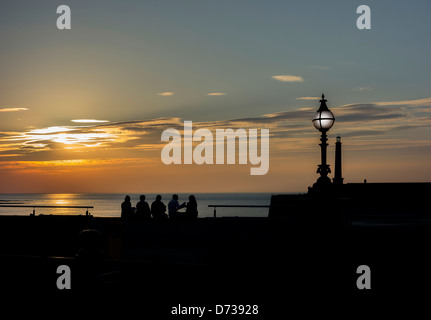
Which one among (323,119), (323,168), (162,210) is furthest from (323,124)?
(162,210)

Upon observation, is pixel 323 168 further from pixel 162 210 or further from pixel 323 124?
pixel 162 210

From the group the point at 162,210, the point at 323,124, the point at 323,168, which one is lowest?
the point at 162,210

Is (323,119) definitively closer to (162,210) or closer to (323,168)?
(323,168)

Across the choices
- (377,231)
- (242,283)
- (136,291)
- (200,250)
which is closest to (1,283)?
(136,291)

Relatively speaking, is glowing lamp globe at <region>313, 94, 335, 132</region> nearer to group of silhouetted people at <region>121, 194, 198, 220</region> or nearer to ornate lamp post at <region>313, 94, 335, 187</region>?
ornate lamp post at <region>313, 94, 335, 187</region>

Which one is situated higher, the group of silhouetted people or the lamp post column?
the lamp post column

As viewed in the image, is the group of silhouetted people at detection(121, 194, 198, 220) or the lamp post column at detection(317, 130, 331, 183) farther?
the group of silhouetted people at detection(121, 194, 198, 220)

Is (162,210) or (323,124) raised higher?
(323,124)

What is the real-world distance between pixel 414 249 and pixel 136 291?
10259mm

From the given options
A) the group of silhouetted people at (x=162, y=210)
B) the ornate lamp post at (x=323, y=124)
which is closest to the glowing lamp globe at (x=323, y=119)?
the ornate lamp post at (x=323, y=124)

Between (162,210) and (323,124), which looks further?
(162,210)

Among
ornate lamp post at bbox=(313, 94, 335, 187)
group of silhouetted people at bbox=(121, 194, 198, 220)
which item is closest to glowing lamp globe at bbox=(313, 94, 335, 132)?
ornate lamp post at bbox=(313, 94, 335, 187)

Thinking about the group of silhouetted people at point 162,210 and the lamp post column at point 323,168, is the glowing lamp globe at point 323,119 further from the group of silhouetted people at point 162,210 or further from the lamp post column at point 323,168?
the group of silhouetted people at point 162,210

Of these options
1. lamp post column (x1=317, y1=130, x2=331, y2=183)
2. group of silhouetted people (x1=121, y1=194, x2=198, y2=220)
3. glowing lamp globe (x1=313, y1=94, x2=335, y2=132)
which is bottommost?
group of silhouetted people (x1=121, y1=194, x2=198, y2=220)
